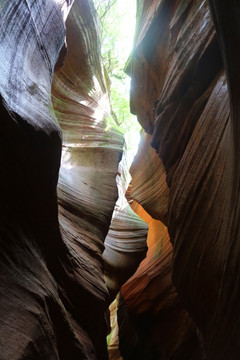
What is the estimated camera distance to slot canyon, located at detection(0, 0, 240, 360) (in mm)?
2066

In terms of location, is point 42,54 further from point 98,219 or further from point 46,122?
point 98,219

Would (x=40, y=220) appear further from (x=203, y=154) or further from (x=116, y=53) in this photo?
(x=116, y=53)

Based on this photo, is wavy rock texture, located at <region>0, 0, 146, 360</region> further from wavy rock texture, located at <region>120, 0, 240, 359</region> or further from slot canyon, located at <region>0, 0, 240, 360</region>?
wavy rock texture, located at <region>120, 0, 240, 359</region>

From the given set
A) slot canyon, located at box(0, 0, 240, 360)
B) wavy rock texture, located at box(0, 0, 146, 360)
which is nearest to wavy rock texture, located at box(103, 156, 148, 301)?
slot canyon, located at box(0, 0, 240, 360)

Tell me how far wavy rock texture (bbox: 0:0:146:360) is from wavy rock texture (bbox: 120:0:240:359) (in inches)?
40.6

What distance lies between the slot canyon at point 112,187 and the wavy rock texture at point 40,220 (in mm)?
11

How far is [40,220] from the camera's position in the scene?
243cm

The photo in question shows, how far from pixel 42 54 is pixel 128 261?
3443mm

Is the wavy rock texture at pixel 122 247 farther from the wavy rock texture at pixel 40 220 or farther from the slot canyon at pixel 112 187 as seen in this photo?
the wavy rock texture at pixel 40 220

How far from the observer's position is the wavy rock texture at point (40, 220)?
6.30 feet

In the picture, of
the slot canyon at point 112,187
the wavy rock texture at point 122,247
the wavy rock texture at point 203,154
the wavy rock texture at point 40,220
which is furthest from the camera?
the wavy rock texture at point 122,247

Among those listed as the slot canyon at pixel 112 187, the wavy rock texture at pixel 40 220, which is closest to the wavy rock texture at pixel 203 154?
the slot canyon at pixel 112 187

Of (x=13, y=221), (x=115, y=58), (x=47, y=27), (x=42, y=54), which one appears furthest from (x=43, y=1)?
(x=115, y=58)

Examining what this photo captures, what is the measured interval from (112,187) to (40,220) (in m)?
2.23
